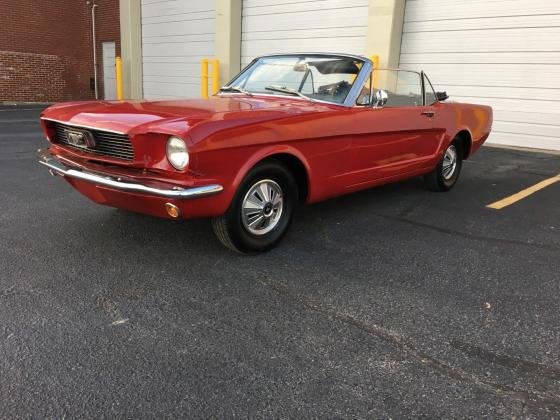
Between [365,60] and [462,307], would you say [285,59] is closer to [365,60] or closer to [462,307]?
[365,60]

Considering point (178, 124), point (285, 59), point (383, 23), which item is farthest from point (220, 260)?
point (383, 23)

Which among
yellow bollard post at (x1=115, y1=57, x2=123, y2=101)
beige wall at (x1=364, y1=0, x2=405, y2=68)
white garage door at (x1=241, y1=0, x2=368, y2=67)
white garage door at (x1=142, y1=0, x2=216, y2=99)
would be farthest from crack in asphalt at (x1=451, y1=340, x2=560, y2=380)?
yellow bollard post at (x1=115, y1=57, x2=123, y2=101)

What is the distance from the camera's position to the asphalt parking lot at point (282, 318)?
2.21 meters

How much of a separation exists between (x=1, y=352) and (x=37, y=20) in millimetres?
17908

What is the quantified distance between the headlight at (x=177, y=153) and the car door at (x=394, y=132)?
170 centimetres

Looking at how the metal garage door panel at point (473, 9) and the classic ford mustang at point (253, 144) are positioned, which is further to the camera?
the metal garage door panel at point (473, 9)

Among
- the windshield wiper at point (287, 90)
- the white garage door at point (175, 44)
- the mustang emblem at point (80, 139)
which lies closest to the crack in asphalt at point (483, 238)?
the windshield wiper at point (287, 90)

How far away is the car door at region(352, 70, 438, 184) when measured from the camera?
14.8 ft

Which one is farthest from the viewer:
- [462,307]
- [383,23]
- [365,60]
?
[383,23]

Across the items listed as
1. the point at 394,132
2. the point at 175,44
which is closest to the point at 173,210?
the point at 394,132

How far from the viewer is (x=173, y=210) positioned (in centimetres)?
329

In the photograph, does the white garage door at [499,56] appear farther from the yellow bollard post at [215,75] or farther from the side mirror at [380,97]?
the side mirror at [380,97]

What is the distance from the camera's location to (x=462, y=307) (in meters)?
3.10

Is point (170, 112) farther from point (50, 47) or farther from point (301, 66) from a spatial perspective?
point (50, 47)
